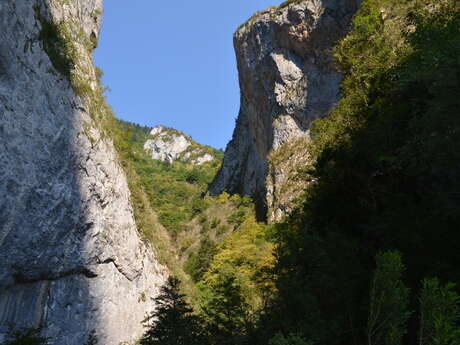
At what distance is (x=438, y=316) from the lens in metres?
2.98

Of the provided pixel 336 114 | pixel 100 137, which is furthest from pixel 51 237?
pixel 336 114

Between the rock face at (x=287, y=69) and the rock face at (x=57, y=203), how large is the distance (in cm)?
2160

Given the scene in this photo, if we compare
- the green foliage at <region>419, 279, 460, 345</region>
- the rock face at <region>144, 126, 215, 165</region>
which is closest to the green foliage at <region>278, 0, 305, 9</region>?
the green foliage at <region>419, 279, 460, 345</region>

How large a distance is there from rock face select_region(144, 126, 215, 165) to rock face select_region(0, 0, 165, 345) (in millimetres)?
100553

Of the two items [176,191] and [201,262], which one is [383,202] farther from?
[176,191]

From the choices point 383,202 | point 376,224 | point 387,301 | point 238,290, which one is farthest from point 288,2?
point 387,301

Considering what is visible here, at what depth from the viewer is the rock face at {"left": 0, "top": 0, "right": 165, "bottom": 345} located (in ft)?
44.2

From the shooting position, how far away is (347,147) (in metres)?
11.7

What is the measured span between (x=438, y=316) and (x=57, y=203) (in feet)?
53.3

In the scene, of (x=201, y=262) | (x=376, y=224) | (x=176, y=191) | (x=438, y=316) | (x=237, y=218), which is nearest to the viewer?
(x=438, y=316)

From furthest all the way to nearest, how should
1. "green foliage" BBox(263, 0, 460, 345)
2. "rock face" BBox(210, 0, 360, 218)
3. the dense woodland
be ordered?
"rock face" BBox(210, 0, 360, 218), "green foliage" BBox(263, 0, 460, 345), the dense woodland

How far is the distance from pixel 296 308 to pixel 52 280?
1384cm

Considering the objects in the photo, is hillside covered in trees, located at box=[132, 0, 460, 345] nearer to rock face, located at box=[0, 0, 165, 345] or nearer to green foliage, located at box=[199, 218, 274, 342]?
green foliage, located at box=[199, 218, 274, 342]

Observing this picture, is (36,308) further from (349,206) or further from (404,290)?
(404,290)
